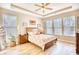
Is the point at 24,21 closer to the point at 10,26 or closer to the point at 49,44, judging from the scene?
the point at 10,26

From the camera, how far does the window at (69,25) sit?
7.73ft

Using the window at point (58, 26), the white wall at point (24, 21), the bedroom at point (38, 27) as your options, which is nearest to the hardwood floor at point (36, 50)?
the bedroom at point (38, 27)

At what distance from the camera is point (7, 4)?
7.76 ft

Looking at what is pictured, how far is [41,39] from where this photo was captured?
7.88 ft

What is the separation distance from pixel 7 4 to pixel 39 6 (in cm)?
68

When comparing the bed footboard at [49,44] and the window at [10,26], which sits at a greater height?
the window at [10,26]

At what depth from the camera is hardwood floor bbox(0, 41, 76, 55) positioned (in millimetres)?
2375

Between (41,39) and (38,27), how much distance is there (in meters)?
0.28

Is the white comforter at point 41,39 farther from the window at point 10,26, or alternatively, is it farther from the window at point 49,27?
the window at point 10,26

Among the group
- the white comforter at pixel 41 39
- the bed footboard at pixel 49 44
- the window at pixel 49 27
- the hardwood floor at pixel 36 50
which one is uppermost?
the window at pixel 49 27

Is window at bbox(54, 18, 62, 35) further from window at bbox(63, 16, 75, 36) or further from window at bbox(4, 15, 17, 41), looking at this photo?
window at bbox(4, 15, 17, 41)

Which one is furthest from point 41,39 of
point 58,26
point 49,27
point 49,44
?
point 58,26

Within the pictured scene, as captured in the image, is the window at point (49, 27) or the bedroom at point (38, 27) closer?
the bedroom at point (38, 27)
